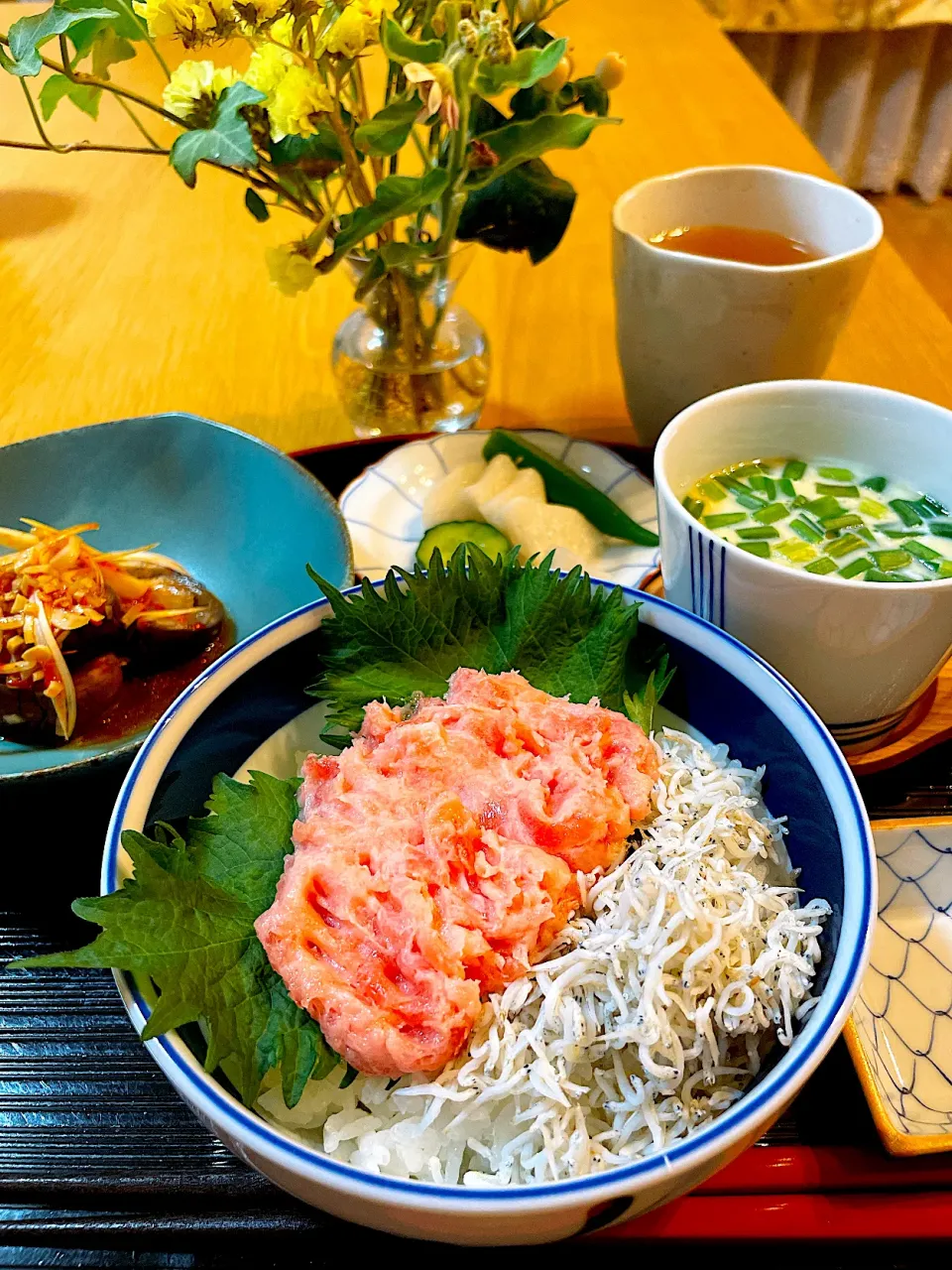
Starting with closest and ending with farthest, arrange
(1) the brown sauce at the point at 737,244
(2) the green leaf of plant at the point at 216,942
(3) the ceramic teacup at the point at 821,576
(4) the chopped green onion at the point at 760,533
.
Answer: (2) the green leaf of plant at the point at 216,942 → (3) the ceramic teacup at the point at 821,576 → (4) the chopped green onion at the point at 760,533 → (1) the brown sauce at the point at 737,244

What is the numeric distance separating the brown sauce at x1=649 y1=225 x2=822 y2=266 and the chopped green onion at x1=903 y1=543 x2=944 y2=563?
66 cm

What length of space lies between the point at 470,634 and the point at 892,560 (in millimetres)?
541

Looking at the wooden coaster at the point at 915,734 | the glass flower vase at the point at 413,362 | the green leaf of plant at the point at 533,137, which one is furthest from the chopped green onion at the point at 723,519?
the glass flower vase at the point at 413,362

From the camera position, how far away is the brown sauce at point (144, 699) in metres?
1.27

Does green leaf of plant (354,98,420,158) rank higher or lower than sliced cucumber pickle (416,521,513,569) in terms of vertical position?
higher

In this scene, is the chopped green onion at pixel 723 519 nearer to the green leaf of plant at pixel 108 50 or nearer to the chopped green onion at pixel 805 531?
the chopped green onion at pixel 805 531

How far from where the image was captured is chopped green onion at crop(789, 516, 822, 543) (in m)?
1.23

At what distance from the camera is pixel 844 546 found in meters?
1.21

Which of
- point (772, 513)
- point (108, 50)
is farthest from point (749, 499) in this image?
point (108, 50)

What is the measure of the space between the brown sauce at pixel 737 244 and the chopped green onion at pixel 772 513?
0.58 metres

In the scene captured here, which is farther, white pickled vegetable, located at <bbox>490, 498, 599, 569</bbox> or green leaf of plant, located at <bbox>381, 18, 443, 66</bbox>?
white pickled vegetable, located at <bbox>490, 498, 599, 569</bbox>

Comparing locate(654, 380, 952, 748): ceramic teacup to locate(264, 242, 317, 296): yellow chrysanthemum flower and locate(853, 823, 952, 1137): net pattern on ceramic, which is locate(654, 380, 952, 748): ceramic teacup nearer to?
locate(853, 823, 952, 1137): net pattern on ceramic

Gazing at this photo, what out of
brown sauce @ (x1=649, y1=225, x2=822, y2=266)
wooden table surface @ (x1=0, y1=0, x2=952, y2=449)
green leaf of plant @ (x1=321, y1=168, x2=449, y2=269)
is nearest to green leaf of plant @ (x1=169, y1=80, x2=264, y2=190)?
green leaf of plant @ (x1=321, y1=168, x2=449, y2=269)

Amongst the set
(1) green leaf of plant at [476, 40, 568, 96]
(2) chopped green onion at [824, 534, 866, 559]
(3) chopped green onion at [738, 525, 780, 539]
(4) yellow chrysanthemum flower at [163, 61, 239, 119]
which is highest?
(1) green leaf of plant at [476, 40, 568, 96]
